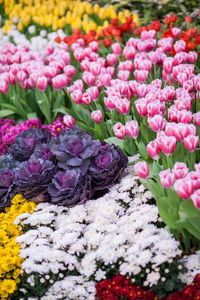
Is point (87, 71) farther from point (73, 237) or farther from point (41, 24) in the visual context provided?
point (41, 24)

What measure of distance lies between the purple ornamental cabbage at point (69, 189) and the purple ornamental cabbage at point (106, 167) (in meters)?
0.09

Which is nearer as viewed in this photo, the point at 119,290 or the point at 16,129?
the point at 119,290

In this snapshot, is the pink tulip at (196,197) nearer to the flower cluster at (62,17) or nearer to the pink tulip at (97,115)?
the pink tulip at (97,115)

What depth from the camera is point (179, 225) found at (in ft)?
8.47

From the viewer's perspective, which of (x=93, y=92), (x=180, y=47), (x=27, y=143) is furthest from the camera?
(x=180, y=47)

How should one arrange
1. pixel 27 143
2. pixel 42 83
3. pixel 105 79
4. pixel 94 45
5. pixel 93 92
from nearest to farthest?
1. pixel 27 143
2. pixel 93 92
3. pixel 105 79
4. pixel 42 83
5. pixel 94 45

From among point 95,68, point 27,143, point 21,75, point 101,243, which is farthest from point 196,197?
point 21,75

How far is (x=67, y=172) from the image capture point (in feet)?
10.6

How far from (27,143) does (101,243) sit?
3.74 feet

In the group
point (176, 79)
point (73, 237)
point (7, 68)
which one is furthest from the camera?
point (7, 68)

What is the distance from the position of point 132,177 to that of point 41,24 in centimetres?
407

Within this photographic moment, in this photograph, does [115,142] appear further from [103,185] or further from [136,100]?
[103,185]

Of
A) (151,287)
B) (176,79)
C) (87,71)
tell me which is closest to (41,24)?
(87,71)

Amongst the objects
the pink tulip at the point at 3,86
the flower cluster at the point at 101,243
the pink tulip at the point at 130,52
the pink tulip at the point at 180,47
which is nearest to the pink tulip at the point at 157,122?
the flower cluster at the point at 101,243
